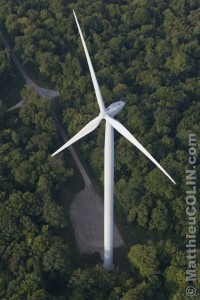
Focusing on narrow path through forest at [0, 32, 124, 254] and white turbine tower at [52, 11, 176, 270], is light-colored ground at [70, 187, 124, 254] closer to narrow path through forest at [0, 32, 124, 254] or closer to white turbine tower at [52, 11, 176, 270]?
narrow path through forest at [0, 32, 124, 254]

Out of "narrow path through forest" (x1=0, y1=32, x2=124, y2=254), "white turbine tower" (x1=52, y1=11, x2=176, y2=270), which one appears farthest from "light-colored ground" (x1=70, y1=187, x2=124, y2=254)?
"white turbine tower" (x1=52, y1=11, x2=176, y2=270)

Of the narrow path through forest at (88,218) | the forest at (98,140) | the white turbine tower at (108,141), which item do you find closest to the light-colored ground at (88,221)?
the narrow path through forest at (88,218)

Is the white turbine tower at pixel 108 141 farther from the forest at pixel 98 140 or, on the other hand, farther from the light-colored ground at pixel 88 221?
the forest at pixel 98 140

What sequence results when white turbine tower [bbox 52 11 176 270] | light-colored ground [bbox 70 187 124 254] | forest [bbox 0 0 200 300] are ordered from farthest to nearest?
light-colored ground [bbox 70 187 124 254], forest [bbox 0 0 200 300], white turbine tower [bbox 52 11 176 270]

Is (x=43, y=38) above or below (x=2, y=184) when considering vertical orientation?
above

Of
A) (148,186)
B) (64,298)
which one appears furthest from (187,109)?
(64,298)

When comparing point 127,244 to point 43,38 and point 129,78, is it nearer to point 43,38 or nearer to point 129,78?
point 129,78

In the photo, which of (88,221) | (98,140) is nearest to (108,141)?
(88,221)

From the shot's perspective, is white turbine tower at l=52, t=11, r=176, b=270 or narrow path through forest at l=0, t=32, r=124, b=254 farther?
narrow path through forest at l=0, t=32, r=124, b=254
